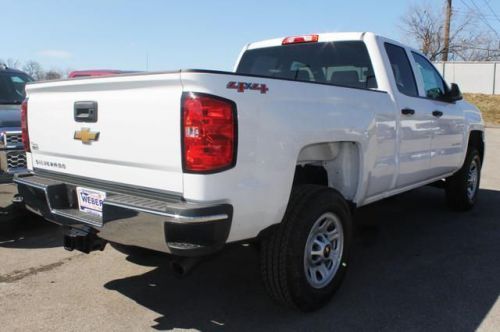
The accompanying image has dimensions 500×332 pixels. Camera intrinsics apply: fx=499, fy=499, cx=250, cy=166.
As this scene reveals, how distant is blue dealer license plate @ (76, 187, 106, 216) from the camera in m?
3.18

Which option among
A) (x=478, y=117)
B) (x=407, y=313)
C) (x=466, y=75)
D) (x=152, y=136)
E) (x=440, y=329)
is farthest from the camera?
(x=466, y=75)

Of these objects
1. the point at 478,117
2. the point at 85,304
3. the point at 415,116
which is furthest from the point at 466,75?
the point at 85,304

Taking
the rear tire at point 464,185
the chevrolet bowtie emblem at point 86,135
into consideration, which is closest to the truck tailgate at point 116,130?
the chevrolet bowtie emblem at point 86,135

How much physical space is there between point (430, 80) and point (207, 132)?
372 cm

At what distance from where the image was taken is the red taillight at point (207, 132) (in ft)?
8.77

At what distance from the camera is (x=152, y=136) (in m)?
2.85

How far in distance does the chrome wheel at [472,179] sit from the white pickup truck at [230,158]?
2.41m

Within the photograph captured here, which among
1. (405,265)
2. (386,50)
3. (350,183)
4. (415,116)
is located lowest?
(405,265)

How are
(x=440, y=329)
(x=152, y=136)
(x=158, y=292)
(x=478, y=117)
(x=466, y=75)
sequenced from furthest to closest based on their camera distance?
(x=466, y=75) < (x=478, y=117) < (x=158, y=292) < (x=440, y=329) < (x=152, y=136)

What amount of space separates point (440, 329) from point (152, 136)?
7.45 feet

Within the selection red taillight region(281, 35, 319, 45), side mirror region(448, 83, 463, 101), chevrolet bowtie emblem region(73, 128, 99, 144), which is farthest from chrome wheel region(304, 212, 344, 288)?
side mirror region(448, 83, 463, 101)

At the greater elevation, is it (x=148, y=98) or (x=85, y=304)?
(x=148, y=98)

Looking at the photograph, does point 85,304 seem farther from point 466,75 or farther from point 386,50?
point 466,75

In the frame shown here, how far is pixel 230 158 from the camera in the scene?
2.75 m
